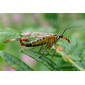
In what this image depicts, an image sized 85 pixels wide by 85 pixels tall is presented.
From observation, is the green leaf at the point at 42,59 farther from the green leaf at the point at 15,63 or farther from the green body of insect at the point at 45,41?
the green leaf at the point at 15,63

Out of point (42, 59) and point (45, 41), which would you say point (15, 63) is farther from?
point (45, 41)

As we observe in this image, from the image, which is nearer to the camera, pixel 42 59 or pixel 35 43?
pixel 42 59

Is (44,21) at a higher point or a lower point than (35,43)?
lower

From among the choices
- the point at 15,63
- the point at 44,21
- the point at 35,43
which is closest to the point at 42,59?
the point at 35,43

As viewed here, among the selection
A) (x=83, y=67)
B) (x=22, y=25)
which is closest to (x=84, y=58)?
(x=83, y=67)

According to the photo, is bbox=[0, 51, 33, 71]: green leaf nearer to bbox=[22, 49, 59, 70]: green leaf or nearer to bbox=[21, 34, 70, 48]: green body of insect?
bbox=[22, 49, 59, 70]: green leaf

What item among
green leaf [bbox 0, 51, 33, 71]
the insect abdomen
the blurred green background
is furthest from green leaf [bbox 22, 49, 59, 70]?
the blurred green background

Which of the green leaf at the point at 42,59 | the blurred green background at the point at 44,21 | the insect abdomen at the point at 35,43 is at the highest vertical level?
the insect abdomen at the point at 35,43

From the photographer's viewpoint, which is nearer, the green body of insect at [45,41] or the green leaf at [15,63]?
the green leaf at [15,63]

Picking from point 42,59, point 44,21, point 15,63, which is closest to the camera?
point 15,63

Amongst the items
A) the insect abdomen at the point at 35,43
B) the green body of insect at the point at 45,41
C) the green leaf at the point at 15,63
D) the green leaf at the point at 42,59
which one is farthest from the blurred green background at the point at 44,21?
the green leaf at the point at 15,63

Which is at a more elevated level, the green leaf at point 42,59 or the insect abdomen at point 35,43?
the insect abdomen at point 35,43
